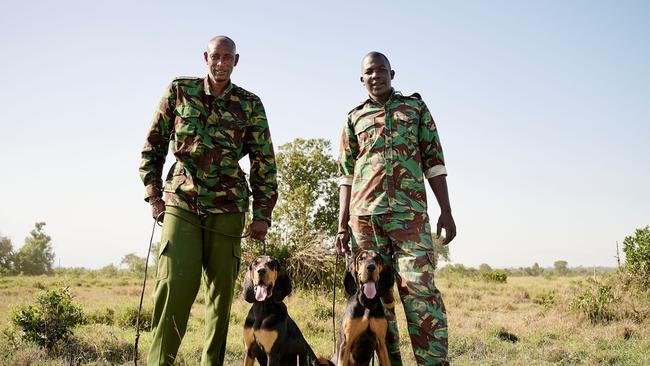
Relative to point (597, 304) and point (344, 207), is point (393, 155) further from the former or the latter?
point (597, 304)

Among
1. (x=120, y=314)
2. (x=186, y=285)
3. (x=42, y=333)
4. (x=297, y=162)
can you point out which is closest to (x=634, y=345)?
(x=186, y=285)

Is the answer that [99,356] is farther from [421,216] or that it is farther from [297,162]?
[297,162]

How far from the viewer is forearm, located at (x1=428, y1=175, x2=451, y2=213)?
4.81 m

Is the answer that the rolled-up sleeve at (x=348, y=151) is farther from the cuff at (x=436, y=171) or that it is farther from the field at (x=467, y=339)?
the field at (x=467, y=339)

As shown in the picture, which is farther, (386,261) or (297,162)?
(297,162)

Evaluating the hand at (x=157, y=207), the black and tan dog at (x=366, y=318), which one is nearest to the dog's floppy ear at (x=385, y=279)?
the black and tan dog at (x=366, y=318)

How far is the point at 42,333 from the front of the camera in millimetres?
8133

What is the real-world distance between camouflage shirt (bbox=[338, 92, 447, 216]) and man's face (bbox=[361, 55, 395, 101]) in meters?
0.09

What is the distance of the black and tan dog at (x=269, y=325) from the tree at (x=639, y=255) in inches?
433

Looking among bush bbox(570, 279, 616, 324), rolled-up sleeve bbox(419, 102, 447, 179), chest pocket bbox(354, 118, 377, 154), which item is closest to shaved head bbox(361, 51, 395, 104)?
chest pocket bbox(354, 118, 377, 154)

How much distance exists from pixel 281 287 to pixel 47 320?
5238mm

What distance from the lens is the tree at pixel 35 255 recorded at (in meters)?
45.1

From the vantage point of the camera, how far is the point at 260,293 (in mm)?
4438

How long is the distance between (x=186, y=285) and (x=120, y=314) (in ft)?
29.5
